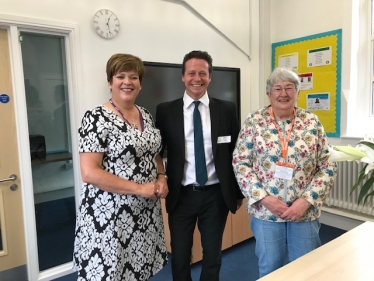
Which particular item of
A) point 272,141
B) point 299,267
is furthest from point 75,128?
point 299,267

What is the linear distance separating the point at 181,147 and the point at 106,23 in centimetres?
158

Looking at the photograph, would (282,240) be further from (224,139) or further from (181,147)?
(181,147)

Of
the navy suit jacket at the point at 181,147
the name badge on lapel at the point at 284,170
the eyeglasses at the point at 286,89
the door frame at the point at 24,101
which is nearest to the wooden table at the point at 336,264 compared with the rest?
the name badge on lapel at the point at 284,170

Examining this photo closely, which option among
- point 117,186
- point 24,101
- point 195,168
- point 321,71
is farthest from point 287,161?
point 321,71

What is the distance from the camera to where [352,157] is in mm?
824

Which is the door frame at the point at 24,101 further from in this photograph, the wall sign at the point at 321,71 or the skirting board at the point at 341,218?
the skirting board at the point at 341,218

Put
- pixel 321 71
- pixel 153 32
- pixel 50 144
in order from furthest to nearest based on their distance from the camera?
pixel 321 71
pixel 153 32
pixel 50 144

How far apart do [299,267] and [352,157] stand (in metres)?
0.55

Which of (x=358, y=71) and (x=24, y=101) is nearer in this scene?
(x=24, y=101)

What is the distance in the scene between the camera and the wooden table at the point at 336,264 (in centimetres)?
111

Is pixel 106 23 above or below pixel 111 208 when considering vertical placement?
above

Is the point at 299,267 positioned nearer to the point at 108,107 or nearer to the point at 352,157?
the point at 352,157

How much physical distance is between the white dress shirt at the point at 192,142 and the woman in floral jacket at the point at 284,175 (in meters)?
0.17

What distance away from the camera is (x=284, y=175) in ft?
5.27
